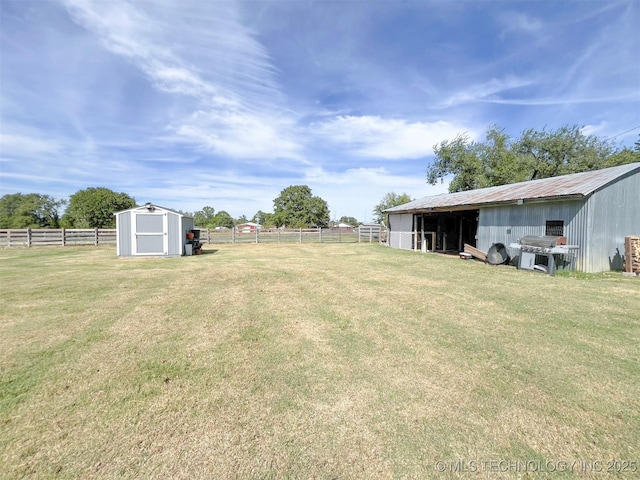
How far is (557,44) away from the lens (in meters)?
13.0

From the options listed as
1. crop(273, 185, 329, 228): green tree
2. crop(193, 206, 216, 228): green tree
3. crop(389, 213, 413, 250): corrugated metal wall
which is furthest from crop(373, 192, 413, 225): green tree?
crop(193, 206, 216, 228): green tree

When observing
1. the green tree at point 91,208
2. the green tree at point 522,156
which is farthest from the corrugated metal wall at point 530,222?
the green tree at point 91,208

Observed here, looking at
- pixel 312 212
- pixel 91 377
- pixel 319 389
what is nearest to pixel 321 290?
pixel 319 389

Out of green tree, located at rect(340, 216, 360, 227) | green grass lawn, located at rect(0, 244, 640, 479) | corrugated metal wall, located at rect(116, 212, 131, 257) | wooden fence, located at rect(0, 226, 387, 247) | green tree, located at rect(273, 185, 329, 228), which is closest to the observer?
green grass lawn, located at rect(0, 244, 640, 479)

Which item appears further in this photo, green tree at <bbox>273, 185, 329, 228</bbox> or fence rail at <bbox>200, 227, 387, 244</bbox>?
green tree at <bbox>273, 185, 329, 228</bbox>

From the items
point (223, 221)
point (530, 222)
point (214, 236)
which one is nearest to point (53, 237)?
point (214, 236)

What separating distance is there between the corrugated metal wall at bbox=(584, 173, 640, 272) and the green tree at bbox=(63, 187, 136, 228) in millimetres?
60566

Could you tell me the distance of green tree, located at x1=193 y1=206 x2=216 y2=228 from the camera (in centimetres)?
9638

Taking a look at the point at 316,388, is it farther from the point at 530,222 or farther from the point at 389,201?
the point at 389,201

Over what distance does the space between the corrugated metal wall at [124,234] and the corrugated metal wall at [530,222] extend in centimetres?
1572

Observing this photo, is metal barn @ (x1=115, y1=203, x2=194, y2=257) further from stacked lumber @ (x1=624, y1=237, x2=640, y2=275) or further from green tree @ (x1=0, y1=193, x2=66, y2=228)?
green tree @ (x1=0, y1=193, x2=66, y2=228)

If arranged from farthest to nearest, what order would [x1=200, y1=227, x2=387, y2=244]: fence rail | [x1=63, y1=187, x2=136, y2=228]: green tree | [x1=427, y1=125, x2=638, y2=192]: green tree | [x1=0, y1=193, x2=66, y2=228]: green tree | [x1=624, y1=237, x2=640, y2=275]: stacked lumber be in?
[x1=0, y1=193, x2=66, y2=228]: green tree → [x1=63, y1=187, x2=136, y2=228]: green tree → [x1=427, y1=125, x2=638, y2=192]: green tree → [x1=200, y1=227, x2=387, y2=244]: fence rail → [x1=624, y1=237, x2=640, y2=275]: stacked lumber

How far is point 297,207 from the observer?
216ft

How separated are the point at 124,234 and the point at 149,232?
3.41 ft
